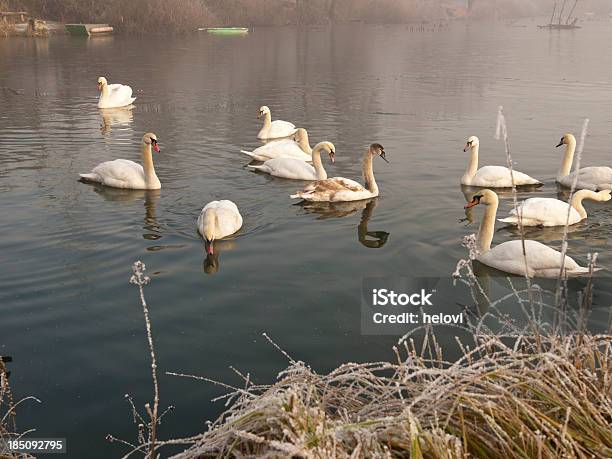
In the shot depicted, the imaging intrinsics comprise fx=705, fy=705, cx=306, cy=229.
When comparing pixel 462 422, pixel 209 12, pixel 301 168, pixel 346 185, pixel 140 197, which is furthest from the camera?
pixel 209 12

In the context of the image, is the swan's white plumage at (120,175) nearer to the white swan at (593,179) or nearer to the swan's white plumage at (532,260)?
the swan's white plumage at (532,260)

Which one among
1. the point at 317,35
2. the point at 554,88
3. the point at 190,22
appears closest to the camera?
the point at 554,88

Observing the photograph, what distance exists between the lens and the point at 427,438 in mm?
2994

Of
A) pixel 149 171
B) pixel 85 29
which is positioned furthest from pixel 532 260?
pixel 85 29

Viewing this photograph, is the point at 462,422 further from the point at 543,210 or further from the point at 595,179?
the point at 595,179

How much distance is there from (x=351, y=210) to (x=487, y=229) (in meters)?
3.12

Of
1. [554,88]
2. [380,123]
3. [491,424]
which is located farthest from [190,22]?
[491,424]

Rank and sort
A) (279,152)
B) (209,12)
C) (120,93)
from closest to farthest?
1. (279,152)
2. (120,93)
3. (209,12)

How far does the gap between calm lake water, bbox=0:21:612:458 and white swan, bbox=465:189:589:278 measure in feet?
1.60

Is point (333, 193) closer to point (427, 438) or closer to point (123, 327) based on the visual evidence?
point (123, 327)

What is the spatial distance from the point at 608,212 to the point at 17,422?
9.87m

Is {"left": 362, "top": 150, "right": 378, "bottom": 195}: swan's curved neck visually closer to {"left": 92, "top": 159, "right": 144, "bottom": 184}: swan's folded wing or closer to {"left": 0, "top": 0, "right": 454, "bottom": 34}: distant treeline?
{"left": 92, "top": 159, "right": 144, "bottom": 184}: swan's folded wing

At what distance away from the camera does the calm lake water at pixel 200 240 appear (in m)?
6.90

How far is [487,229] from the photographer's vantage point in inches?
382
